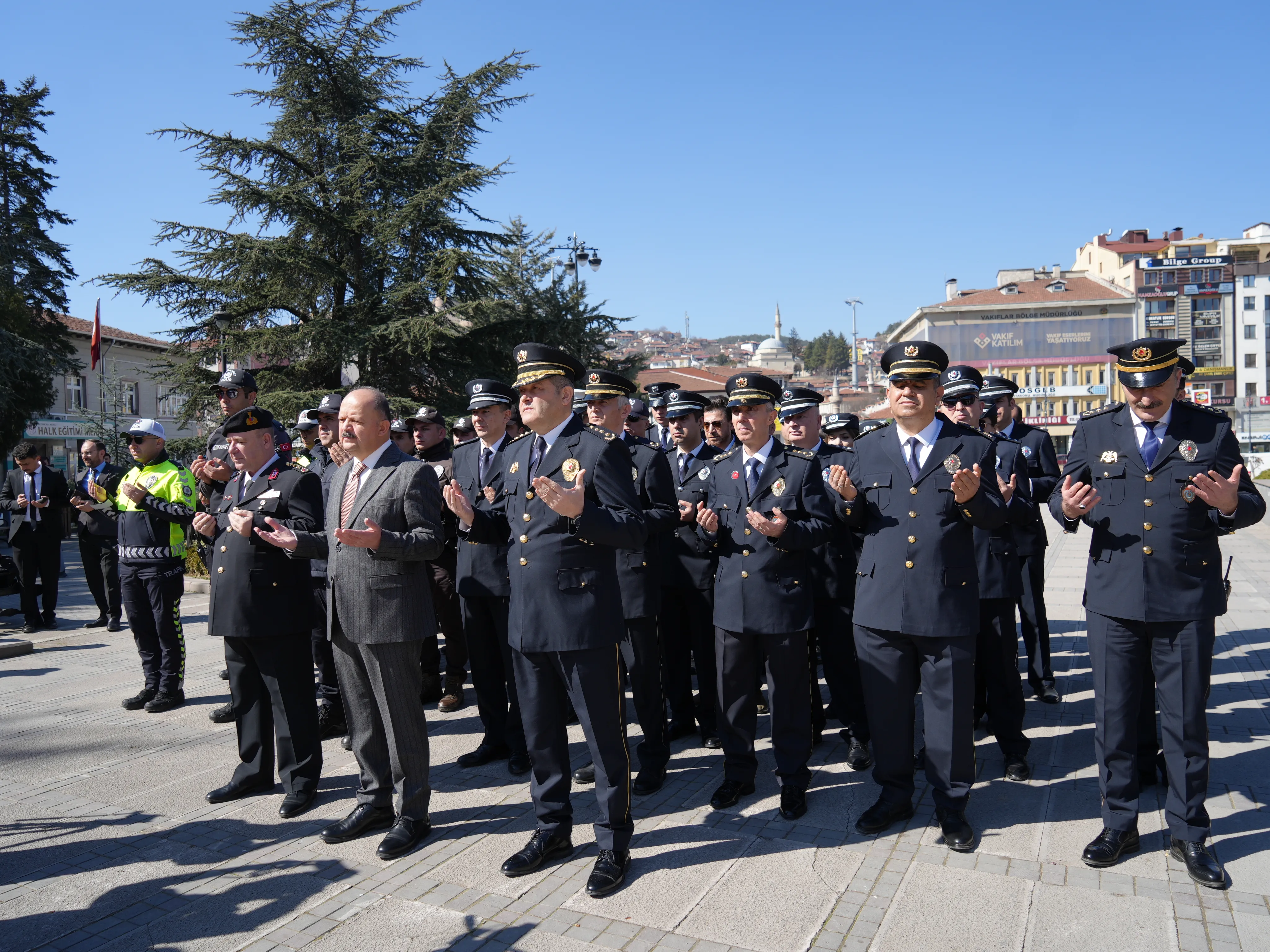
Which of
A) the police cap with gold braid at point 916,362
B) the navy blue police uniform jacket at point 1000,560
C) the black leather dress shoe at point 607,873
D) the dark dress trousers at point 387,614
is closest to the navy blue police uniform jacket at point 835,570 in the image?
the navy blue police uniform jacket at point 1000,560

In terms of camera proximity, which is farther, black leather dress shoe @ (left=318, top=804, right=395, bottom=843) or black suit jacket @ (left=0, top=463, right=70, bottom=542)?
black suit jacket @ (left=0, top=463, right=70, bottom=542)

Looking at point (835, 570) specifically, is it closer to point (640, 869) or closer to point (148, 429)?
point (640, 869)

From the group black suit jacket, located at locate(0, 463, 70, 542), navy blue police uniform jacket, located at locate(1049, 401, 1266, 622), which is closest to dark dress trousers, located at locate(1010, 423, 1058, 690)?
navy blue police uniform jacket, located at locate(1049, 401, 1266, 622)

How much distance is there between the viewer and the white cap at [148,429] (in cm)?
692

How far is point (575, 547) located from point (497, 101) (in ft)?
68.8

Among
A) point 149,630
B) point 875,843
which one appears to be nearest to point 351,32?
point 149,630

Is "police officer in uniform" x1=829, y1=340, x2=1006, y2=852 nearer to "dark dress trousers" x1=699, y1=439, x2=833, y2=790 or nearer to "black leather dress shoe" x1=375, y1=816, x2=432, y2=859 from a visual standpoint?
"dark dress trousers" x1=699, y1=439, x2=833, y2=790

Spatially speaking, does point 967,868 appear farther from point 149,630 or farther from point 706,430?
point 149,630

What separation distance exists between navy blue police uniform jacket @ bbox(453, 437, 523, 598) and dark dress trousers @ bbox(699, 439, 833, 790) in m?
1.34

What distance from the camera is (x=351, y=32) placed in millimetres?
22125

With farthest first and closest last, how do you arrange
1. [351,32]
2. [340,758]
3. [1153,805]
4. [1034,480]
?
[351,32], [1034,480], [340,758], [1153,805]

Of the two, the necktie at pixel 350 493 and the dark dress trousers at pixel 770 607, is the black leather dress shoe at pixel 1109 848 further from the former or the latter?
the necktie at pixel 350 493

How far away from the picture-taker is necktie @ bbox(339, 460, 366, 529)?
4.36m

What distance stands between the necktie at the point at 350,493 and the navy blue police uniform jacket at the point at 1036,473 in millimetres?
4029
